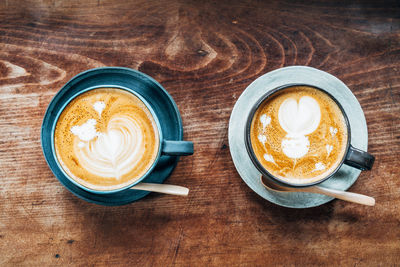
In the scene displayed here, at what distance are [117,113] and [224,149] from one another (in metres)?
0.40

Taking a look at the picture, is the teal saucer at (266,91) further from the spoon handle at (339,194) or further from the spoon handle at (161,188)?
the spoon handle at (161,188)

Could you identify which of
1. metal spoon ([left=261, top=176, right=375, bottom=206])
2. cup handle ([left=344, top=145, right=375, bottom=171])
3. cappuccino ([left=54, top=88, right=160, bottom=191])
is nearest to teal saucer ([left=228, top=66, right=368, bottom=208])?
metal spoon ([left=261, top=176, right=375, bottom=206])

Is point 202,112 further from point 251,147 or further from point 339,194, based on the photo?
point 339,194

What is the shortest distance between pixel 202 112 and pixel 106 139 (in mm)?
360

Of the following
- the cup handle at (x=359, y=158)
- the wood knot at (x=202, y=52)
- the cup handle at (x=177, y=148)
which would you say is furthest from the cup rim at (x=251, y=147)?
the wood knot at (x=202, y=52)

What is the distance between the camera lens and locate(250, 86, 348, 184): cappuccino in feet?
3.10

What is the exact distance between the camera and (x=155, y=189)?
0.99 meters

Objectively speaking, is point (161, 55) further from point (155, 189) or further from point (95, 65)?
point (155, 189)

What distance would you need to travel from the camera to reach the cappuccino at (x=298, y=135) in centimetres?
94

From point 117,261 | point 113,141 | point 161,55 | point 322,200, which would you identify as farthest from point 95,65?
point 322,200

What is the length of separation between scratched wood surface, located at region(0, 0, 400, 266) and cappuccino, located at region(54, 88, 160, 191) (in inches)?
8.4

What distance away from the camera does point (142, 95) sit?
101 cm

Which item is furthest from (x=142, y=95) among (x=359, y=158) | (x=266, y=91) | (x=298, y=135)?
(x=359, y=158)

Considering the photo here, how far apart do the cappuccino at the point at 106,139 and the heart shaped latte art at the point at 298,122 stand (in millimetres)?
399
